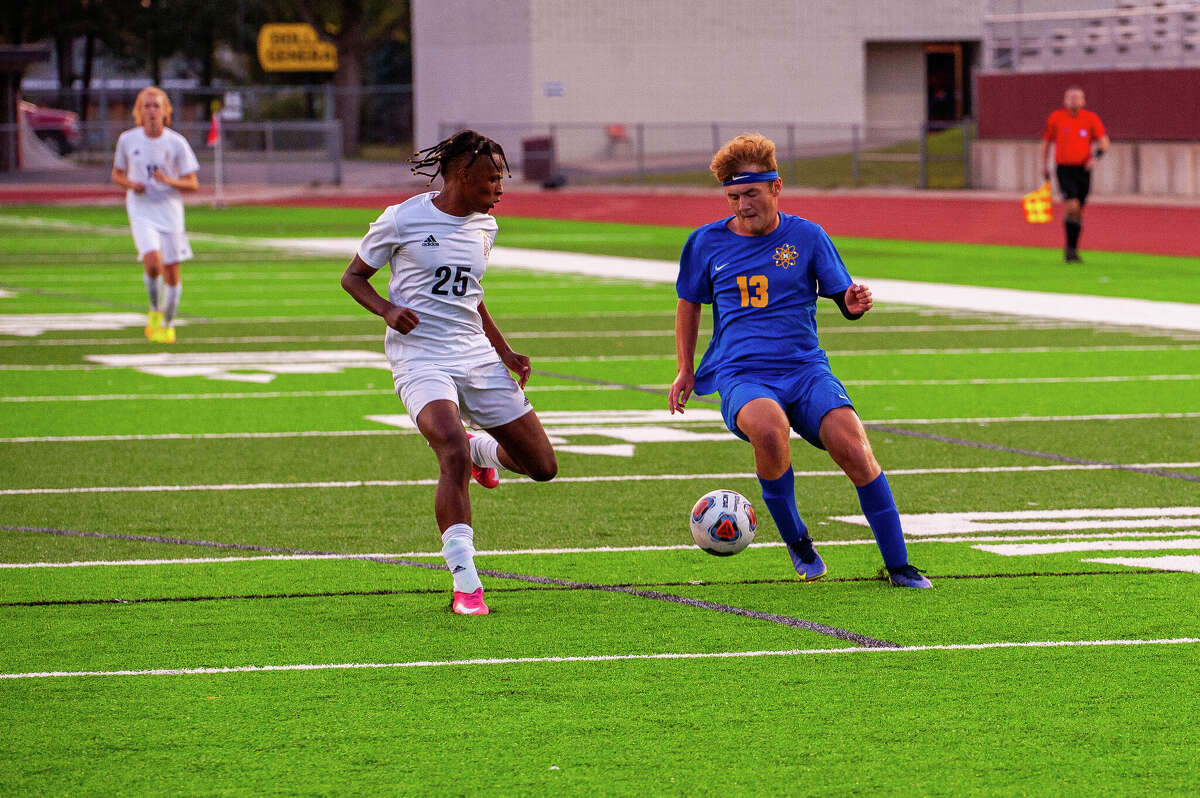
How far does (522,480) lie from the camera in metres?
10.9

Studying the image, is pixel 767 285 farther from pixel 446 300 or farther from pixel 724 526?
pixel 446 300

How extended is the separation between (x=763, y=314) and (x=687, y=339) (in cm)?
35

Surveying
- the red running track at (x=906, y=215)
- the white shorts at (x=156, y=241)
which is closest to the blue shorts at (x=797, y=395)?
the white shorts at (x=156, y=241)

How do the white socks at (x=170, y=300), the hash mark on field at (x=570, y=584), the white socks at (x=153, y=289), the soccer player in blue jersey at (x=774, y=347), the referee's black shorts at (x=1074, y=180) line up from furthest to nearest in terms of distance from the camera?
1. the referee's black shorts at (x=1074, y=180)
2. the white socks at (x=170, y=300)
3. the white socks at (x=153, y=289)
4. the soccer player in blue jersey at (x=774, y=347)
5. the hash mark on field at (x=570, y=584)

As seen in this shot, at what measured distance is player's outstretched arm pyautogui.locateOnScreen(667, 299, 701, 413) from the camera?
7984 millimetres

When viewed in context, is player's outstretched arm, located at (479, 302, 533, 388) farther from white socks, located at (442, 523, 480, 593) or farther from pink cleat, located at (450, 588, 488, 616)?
pink cleat, located at (450, 588, 488, 616)

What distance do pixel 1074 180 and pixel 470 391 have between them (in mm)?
19069

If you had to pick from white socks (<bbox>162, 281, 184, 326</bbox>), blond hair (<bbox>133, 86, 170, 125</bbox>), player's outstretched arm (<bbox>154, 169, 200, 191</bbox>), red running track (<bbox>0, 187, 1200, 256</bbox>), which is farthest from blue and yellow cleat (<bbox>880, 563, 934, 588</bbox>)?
red running track (<bbox>0, 187, 1200, 256</bbox>)

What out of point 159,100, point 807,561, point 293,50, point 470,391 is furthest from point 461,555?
point 293,50

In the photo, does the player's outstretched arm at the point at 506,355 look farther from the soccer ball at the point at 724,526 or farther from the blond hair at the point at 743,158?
the blond hair at the point at 743,158

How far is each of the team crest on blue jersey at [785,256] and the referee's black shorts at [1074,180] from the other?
18.3 meters

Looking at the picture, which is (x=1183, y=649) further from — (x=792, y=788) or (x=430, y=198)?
(x=430, y=198)

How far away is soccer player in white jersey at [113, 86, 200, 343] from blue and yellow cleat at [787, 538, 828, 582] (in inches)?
388

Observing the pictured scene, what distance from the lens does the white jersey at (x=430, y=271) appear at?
7.59m
